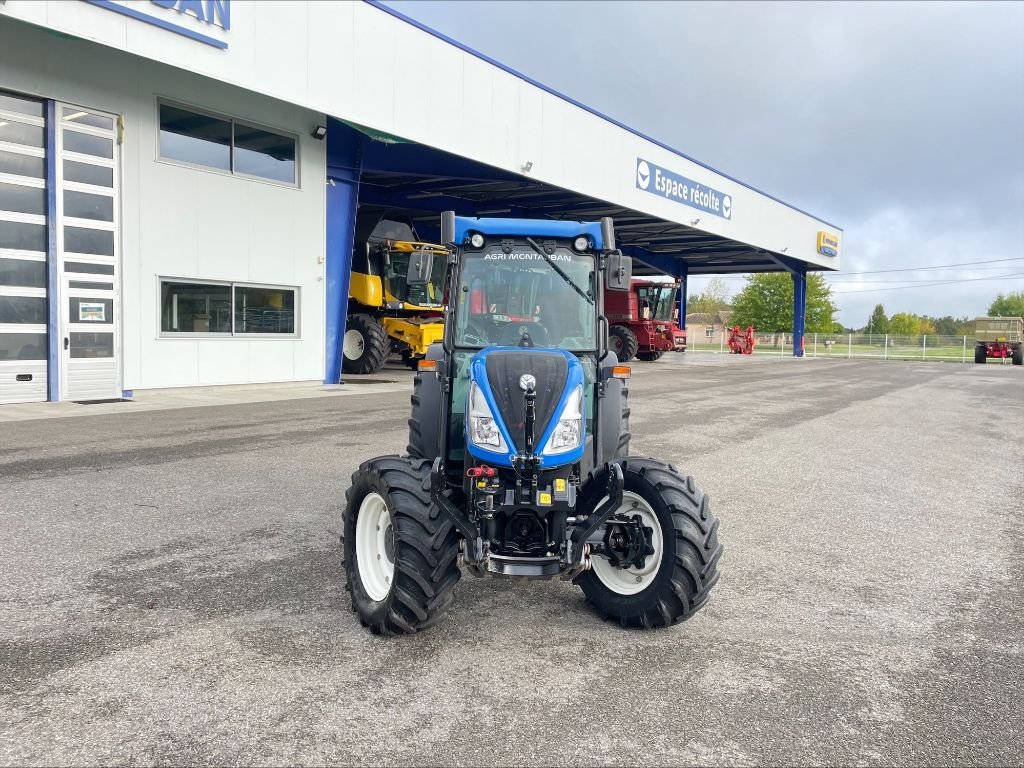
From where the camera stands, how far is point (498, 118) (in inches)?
769

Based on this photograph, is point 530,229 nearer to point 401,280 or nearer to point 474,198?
point 401,280

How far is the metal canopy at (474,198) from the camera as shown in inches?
765

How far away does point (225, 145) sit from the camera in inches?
610

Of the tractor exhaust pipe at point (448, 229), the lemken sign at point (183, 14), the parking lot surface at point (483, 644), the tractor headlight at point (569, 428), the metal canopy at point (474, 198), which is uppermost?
the lemken sign at point (183, 14)

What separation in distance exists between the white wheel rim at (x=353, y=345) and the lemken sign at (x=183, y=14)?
28.6 ft

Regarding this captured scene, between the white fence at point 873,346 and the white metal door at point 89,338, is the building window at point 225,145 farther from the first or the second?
the white fence at point 873,346

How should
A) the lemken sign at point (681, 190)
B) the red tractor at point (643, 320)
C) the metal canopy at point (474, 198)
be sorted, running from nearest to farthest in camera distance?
the metal canopy at point (474, 198), the lemken sign at point (681, 190), the red tractor at point (643, 320)

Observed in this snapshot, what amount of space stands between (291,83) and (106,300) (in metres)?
5.46

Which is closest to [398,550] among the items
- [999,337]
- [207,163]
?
[207,163]

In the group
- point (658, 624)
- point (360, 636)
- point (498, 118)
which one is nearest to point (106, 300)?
point (498, 118)

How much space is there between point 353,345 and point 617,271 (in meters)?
16.8

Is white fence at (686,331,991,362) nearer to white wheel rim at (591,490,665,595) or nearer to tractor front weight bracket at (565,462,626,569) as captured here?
white wheel rim at (591,490,665,595)

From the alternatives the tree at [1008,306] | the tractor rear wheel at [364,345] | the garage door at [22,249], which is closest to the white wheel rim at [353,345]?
the tractor rear wheel at [364,345]

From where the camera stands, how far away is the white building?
491 inches
